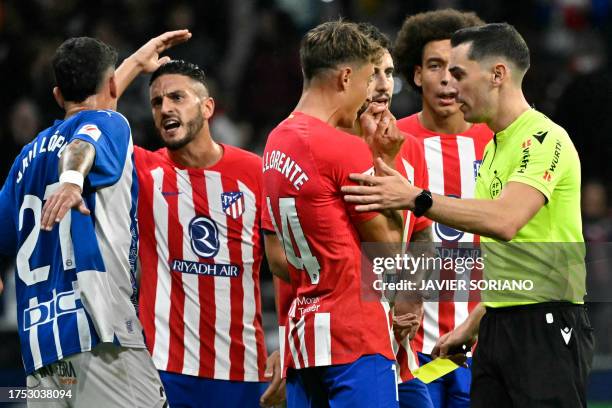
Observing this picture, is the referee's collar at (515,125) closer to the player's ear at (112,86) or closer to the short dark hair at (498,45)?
the short dark hair at (498,45)

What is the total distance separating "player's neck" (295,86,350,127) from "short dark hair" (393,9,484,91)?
1.73 meters

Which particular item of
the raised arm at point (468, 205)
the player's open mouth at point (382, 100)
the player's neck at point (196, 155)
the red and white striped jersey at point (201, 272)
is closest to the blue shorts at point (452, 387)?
the red and white striped jersey at point (201, 272)

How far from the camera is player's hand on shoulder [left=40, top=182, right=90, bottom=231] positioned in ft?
13.9

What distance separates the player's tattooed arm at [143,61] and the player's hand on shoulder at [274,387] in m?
1.62

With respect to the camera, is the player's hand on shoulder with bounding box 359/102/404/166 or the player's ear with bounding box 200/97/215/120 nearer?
the player's hand on shoulder with bounding box 359/102/404/166

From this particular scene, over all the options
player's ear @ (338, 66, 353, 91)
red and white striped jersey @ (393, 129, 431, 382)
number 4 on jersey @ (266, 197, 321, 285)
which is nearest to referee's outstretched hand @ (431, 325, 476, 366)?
red and white striped jersey @ (393, 129, 431, 382)

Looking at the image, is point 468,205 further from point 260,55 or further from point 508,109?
point 260,55

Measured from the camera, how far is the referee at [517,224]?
4.23 meters

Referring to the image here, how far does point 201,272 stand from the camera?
572cm

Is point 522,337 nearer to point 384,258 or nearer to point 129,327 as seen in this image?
point 384,258

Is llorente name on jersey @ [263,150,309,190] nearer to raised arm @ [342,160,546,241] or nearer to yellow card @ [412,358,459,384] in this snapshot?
raised arm @ [342,160,546,241]

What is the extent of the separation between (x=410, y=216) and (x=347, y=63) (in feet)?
2.65

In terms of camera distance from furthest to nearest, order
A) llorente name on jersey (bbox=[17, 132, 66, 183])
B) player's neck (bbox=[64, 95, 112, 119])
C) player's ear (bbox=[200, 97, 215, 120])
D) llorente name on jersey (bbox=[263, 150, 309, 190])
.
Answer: player's ear (bbox=[200, 97, 215, 120])
player's neck (bbox=[64, 95, 112, 119])
llorente name on jersey (bbox=[17, 132, 66, 183])
llorente name on jersey (bbox=[263, 150, 309, 190])

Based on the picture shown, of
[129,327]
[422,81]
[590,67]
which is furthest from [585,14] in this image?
[129,327]
